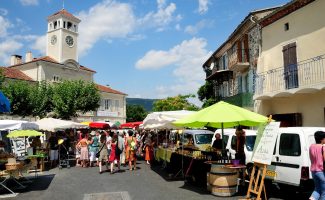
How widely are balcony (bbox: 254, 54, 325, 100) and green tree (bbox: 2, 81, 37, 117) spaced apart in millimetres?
23900

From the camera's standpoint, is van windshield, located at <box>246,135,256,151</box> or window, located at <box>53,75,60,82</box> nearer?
van windshield, located at <box>246,135,256,151</box>

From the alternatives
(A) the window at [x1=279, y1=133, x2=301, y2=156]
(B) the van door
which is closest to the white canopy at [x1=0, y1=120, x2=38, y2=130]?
(B) the van door

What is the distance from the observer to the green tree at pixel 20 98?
108 feet

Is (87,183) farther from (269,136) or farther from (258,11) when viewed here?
(258,11)

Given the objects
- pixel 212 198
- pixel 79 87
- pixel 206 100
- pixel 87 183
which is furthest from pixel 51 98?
pixel 212 198

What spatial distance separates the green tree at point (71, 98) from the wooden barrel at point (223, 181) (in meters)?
29.8

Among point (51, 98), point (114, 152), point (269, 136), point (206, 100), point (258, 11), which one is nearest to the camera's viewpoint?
point (269, 136)

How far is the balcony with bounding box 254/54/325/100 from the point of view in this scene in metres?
14.6

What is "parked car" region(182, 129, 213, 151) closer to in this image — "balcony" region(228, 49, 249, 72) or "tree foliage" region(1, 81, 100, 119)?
"balcony" region(228, 49, 249, 72)

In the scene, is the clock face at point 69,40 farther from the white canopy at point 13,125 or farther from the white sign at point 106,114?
the white canopy at point 13,125

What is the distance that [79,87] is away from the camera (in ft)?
127

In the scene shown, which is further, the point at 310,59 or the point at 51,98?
the point at 51,98

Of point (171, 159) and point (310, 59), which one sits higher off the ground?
point (310, 59)

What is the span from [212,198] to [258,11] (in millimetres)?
15340
